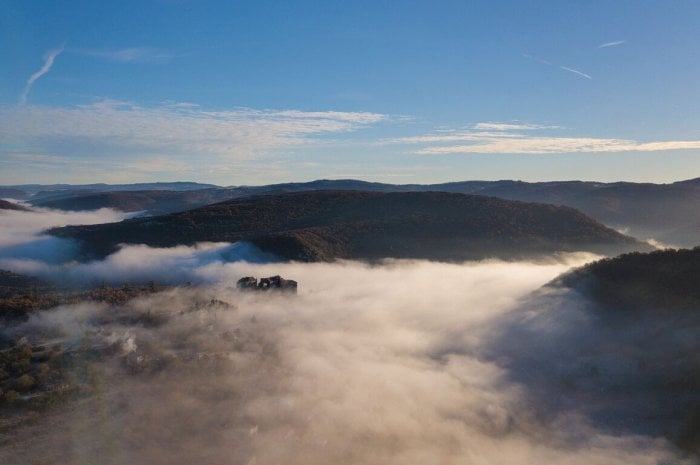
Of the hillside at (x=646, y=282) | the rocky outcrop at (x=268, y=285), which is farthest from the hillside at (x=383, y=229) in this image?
the hillside at (x=646, y=282)

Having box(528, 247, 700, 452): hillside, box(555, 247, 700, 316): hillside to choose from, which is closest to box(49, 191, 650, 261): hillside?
box(555, 247, 700, 316): hillside

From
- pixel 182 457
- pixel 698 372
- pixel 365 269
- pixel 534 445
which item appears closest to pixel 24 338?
pixel 182 457

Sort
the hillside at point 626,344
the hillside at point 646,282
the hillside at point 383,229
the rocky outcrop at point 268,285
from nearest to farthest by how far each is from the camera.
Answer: the hillside at point 626,344, the hillside at point 646,282, the rocky outcrop at point 268,285, the hillside at point 383,229

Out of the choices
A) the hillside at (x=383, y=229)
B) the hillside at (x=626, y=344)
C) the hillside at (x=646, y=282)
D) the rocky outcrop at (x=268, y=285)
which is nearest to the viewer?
the hillside at (x=626, y=344)

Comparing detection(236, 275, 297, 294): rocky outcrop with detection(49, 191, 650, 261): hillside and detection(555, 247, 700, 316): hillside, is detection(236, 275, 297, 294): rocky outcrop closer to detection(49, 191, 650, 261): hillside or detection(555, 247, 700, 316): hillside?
detection(49, 191, 650, 261): hillside

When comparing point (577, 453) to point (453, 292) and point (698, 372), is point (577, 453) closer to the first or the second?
point (698, 372)

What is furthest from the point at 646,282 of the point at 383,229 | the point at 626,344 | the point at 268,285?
the point at 383,229

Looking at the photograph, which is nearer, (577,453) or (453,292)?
(577,453)

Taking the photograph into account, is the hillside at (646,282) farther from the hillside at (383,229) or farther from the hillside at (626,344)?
the hillside at (383,229)
